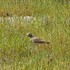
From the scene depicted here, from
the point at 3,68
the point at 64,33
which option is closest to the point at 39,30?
the point at 64,33

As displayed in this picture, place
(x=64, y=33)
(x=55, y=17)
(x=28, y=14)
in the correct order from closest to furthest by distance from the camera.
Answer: (x=64, y=33) → (x=55, y=17) → (x=28, y=14)

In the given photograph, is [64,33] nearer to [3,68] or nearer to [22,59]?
[22,59]

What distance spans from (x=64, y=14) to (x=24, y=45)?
269cm

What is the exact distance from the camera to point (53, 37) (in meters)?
7.18

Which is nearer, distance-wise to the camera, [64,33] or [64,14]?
[64,33]

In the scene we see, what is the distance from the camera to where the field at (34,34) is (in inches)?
230

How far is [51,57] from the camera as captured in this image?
6141 millimetres

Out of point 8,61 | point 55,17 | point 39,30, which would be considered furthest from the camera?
point 55,17

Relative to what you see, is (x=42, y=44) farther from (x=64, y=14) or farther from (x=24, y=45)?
(x=64, y=14)

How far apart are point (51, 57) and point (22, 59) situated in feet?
1.49

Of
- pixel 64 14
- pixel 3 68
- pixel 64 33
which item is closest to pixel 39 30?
pixel 64 33

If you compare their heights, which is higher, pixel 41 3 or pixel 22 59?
pixel 41 3

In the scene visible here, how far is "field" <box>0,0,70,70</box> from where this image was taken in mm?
5840

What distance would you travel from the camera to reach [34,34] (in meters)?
7.70
